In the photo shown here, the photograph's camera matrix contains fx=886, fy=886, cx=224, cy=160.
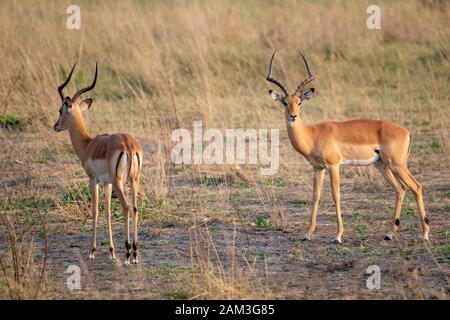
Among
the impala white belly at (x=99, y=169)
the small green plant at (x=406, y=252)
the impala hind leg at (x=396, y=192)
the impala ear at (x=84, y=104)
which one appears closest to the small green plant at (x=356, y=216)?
the impala hind leg at (x=396, y=192)

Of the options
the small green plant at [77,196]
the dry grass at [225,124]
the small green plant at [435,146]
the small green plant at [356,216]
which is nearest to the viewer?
the dry grass at [225,124]

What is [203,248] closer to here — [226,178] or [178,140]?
[226,178]

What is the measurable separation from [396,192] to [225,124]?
3742 mm

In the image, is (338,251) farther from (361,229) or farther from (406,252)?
(361,229)

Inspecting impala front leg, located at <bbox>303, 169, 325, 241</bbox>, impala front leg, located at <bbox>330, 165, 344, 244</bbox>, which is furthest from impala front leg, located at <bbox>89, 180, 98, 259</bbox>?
impala front leg, located at <bbox>330, 165, 344, 244</bbox>

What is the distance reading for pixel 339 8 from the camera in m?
15.8

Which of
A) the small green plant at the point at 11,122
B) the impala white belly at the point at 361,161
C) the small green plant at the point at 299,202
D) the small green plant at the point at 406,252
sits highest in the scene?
the small green plant at the point at 11,122

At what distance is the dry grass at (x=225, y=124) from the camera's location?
596 cm

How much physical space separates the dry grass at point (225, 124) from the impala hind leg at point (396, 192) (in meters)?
0.12

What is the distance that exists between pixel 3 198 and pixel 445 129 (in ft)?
15.3

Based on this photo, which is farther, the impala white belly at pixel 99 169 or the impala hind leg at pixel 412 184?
the impala hind leg at pixel 412 184

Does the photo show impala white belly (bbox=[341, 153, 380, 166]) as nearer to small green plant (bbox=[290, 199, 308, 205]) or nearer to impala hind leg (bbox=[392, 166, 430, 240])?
impala hind leg (bbox=[392, 166, 430, 240])

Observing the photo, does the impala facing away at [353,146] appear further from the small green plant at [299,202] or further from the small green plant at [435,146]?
the small green plant at [435,146]

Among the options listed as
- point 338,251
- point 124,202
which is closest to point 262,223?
point 338,251
